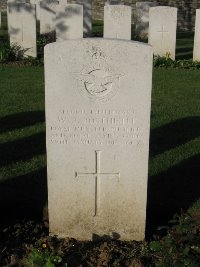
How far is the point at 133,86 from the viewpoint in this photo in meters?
3.90

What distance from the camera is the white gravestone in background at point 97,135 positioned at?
3865mm

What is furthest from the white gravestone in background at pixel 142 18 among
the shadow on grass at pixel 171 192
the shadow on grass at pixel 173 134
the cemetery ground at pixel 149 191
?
the shadow on grass at pixel 171 192

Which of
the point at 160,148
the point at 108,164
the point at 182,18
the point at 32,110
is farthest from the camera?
the point at 182,18

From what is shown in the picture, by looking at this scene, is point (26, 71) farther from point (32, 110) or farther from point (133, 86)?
point (133, 86)

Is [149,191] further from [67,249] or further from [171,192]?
[67,249]

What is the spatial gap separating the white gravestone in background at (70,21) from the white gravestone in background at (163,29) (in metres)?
1.84

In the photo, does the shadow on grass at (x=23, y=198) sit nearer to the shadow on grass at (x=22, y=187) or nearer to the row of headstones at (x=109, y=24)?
the shadow on grass at (x=22, y=187)

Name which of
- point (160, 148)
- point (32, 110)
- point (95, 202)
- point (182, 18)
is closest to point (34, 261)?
point (95, 202)

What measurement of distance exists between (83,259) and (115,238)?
1.61 ft

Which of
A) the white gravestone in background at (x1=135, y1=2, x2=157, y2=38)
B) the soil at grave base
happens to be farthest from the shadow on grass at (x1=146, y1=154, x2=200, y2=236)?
the white gravestone in background at (x1=135, y1=2, x2=157, y2=38)

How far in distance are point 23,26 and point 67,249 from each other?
9.52m

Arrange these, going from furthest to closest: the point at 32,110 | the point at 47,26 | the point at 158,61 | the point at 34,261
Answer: the point at 47,26 < the point at 158,61 < the point at 32,110 < the point at 34,261

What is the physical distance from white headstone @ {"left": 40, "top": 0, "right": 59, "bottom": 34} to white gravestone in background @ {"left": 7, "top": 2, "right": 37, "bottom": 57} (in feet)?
12.1

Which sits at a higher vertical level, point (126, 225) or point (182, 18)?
point (182, 18)
